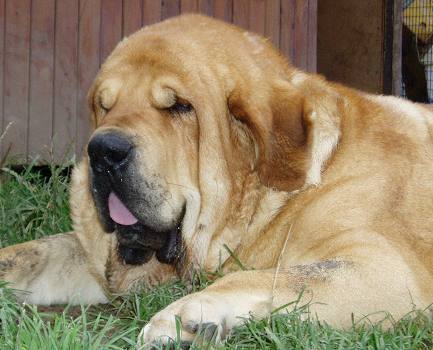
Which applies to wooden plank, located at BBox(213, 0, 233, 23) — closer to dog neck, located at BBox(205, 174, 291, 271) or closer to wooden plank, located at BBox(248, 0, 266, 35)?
wooden plank, located at BBox(248, 0, 266, 35)

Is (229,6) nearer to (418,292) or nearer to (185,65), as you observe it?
(185,65)

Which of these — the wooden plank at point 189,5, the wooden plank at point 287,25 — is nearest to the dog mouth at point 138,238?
the wooden plank at point 189,5

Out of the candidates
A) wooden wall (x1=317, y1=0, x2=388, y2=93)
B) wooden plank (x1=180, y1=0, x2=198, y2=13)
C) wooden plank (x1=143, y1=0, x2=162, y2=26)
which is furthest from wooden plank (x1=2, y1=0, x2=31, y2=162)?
wooden wall (x1=317, y1=0, x2=388, y2=93)

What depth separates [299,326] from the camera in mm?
2406

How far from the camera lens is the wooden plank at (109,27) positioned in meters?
5.43

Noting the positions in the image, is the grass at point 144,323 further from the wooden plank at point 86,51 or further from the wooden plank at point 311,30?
the wooden plank at point 311,30

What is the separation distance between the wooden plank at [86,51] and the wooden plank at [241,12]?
3.25 feet

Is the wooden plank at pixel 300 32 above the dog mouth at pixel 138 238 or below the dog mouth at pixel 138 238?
above

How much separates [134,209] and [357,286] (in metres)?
0.80

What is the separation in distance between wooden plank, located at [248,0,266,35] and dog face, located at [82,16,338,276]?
2.83 m

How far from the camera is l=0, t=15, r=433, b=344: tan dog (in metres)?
2.80

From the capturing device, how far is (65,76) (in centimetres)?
539

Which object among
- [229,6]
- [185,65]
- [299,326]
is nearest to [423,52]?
[229,6]

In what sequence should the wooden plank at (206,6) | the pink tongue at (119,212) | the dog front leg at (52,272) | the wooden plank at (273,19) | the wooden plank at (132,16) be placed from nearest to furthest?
1. the pink tongue at (119,212)
2. the dog front leg at (52,272)
3. the wooden plank at (132,16)
4. the wooden plank at (206,6)
5. the wooden plank at (273,19)
